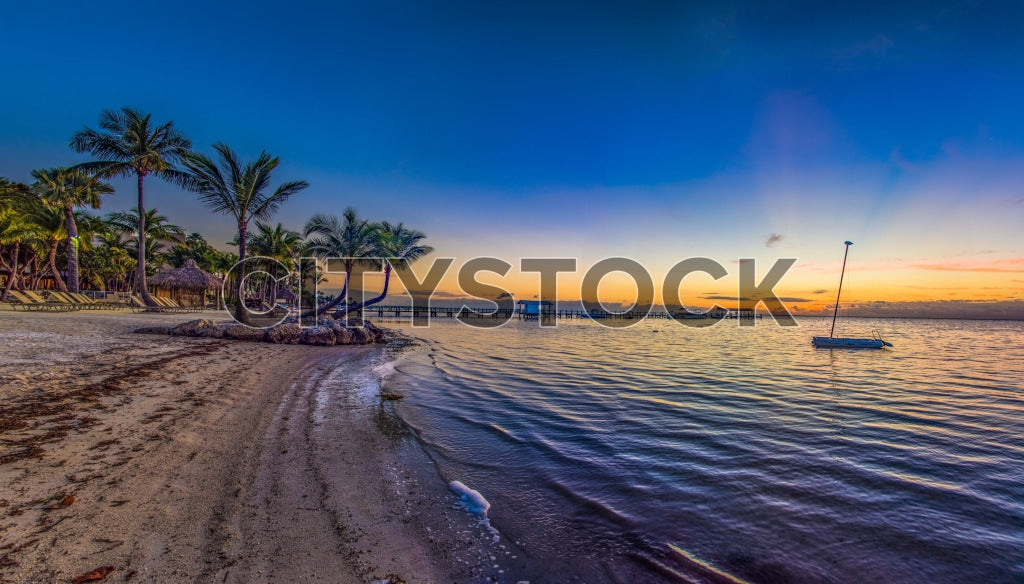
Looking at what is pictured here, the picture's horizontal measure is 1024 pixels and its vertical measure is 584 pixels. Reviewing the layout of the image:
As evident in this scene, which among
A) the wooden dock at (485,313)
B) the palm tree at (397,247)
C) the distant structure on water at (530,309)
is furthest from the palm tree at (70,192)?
the distant structure on water at (530,309)

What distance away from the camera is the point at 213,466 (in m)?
4.83

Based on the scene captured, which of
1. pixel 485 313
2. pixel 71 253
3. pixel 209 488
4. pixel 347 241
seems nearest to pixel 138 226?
pixel 71 253

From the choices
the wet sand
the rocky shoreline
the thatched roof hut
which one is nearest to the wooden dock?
the thatched roof hut

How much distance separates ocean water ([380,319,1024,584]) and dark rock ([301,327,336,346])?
10.6m

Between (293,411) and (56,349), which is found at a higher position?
(56,349)

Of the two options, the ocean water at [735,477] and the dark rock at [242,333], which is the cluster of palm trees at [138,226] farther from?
the ocean water at [735,477]

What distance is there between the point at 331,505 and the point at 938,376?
23.0 m

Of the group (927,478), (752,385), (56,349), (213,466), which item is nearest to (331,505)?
(213,466)

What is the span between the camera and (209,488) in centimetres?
427

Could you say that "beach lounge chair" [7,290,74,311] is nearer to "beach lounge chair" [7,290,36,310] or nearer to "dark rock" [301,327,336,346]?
"beach lounge chair" [7,290,36,310]

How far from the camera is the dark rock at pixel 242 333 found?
18.7 m

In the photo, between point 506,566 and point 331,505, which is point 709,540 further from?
point 331,505

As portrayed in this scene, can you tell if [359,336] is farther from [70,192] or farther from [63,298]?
[70,192]

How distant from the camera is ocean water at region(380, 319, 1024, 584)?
12.4 ft
